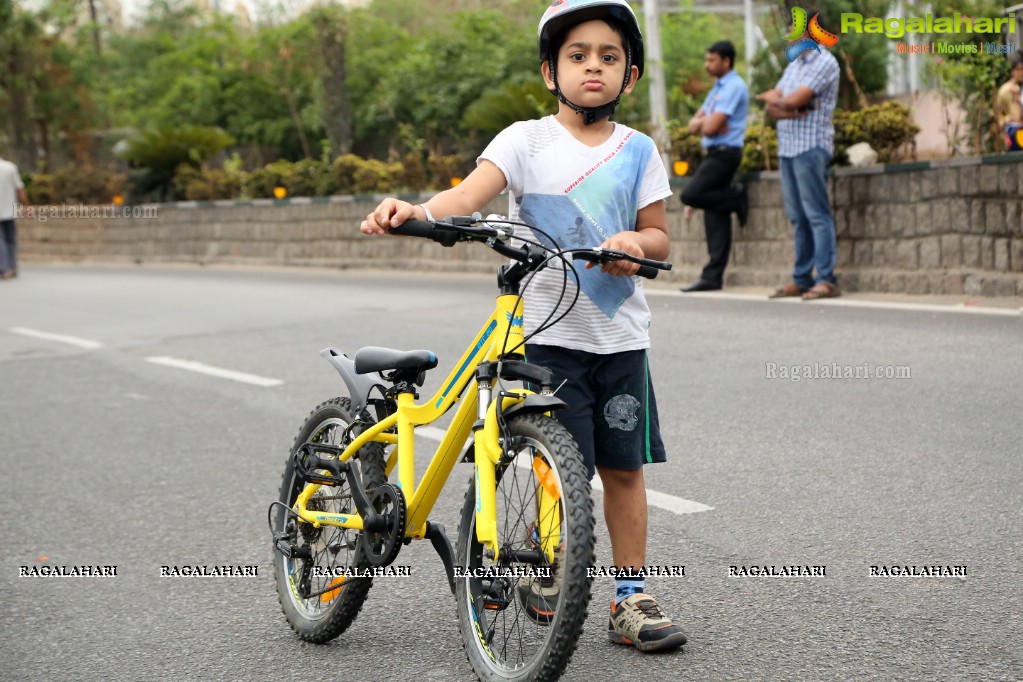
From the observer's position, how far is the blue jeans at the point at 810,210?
11180 millimetres

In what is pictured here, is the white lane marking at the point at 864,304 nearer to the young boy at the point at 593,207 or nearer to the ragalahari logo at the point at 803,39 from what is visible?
the ragalahari logo at the point at 803,39

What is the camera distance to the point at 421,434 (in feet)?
13.7

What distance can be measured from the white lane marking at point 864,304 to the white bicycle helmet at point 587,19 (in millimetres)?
5861

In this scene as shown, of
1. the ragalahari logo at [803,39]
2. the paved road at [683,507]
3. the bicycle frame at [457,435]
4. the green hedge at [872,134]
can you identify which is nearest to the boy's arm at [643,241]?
the bicycle frame at [457,435]

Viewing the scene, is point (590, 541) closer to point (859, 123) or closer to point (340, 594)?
point (340, 594)

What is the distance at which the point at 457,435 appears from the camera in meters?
3.64

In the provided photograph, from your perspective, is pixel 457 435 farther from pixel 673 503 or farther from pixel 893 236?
pixel 893 236

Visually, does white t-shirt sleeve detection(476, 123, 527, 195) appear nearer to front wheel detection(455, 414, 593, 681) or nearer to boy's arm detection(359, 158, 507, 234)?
boy's arm detection(359, 158, 507, 234)

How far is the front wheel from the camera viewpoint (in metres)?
3.25

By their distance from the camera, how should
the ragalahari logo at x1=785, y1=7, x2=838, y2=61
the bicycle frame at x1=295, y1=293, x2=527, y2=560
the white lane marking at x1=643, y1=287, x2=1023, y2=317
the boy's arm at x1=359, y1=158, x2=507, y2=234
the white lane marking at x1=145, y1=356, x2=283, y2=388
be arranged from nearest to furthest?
1. the boy's arm at x1=359, y1=158, x2=507, y2=234
2. the bicycle frame at x1=295, y1=293, x2=527, y2=560
3. the white lane marking at x1=145, y1=356, x2=283, y2=388
4. the white lane marking at x1=643, y1=287, x2=1023, y2=317
5. the ragalahari logo at x1=785, y1=7, x2=838, y2=61

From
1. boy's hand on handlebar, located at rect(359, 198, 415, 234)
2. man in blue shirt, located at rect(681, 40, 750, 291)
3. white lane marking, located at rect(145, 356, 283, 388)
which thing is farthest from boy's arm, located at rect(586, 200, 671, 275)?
man in blue shirt, located at rect(681, 40, 750, 291)

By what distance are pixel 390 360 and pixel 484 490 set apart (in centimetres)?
53

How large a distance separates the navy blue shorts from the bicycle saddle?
271 mm

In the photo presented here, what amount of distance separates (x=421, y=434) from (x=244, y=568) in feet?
3.81
